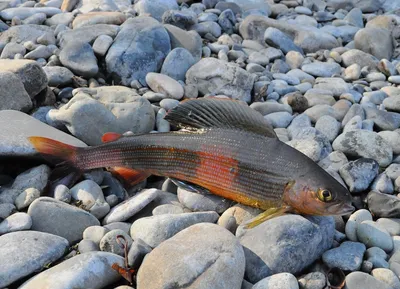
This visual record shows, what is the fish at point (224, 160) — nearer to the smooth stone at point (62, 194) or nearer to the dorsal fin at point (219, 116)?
the dorsal fin at point (219, 116)

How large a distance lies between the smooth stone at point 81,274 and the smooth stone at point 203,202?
945 mm

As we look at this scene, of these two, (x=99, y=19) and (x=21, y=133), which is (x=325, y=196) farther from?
(x=99, y=19)

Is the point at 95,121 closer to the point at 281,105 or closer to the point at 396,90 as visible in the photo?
the point at 281,105

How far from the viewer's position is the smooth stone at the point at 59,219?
12.6 ft

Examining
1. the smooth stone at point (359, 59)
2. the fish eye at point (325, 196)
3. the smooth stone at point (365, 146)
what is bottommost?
the smooth stone at point (359, 59)

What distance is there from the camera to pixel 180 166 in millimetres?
4449

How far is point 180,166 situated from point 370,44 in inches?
173

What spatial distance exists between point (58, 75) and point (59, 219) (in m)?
2.38

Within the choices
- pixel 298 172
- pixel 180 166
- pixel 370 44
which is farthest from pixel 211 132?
pixel 370 44

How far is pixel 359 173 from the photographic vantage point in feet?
15.1

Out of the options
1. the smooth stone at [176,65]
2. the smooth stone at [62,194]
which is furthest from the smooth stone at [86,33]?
the smooth stone at [62,194]

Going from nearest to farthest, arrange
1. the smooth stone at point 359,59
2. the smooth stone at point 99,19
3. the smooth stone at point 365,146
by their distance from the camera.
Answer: the smooth stone at point 365,146 → the smooth stone at point 99,19 → the smooth stone at point 359,59

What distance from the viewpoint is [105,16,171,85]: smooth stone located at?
20.4 feet

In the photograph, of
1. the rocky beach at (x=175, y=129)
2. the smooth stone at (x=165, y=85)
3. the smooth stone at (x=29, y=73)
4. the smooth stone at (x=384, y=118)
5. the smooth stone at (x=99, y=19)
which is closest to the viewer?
the rocky beach at (x=175, y=129)
